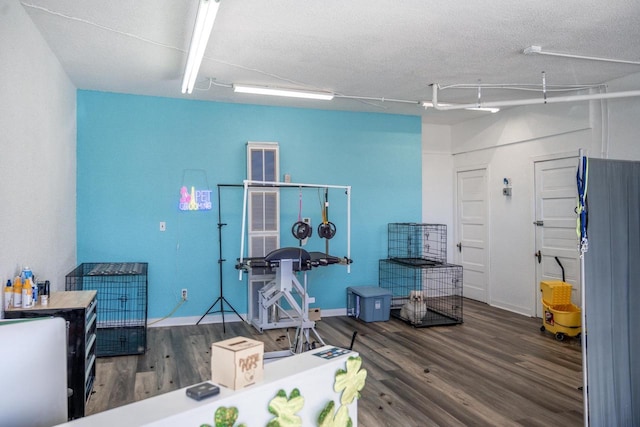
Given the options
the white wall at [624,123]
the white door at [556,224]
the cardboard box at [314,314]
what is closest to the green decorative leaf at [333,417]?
the cardboard box at [314,314]

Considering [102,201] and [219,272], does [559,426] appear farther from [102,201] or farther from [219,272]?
[102,201]

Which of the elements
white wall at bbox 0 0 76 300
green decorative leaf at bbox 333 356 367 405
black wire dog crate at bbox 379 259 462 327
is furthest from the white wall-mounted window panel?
green decorative leaf at bbox 333 356 367 405

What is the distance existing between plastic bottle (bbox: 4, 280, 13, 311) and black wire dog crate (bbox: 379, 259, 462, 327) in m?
4.36

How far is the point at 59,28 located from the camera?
3561 mm

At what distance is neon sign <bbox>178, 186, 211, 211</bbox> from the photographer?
562cm

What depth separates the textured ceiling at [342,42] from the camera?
3240 millimetres

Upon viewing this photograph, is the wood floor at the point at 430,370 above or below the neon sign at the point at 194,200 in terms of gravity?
below

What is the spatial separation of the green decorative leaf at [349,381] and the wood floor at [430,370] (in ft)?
5.07

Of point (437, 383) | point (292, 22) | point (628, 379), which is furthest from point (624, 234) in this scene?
point (292, 22)

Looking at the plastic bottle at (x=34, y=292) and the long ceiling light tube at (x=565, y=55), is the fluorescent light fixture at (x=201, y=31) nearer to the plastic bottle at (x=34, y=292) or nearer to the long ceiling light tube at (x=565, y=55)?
the plastic bottle at (x=34, y=292)

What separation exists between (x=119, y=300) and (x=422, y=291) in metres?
4.01

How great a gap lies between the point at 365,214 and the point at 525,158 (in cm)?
239

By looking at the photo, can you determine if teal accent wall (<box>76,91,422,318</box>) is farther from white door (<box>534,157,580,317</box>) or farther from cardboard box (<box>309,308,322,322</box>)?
white door (<box>534,157,580,317</box>)

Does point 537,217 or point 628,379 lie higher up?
point 537,217
